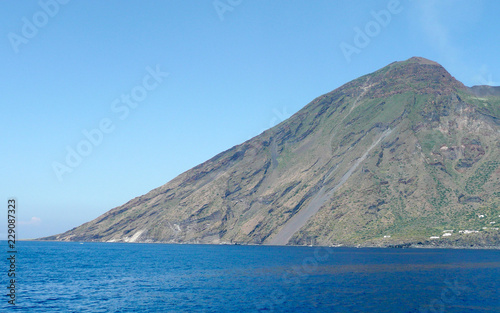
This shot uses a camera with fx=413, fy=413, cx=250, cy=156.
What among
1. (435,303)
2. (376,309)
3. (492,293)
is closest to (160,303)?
(376,309)

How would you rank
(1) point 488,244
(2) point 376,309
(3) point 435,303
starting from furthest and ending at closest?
(1) point 488,244, (3) point 435,303, (2) point 376,309

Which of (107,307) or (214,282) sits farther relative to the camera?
(214,282)

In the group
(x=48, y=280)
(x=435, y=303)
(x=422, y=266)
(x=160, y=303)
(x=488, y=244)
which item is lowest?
(x=488, y=244)

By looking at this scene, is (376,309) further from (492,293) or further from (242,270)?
(242,270)

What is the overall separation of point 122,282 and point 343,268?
56231 mm

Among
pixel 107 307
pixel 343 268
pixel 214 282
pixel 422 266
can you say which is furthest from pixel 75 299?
pixel 422 266

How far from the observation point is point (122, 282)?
84875 mm

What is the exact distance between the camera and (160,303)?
62844 mm

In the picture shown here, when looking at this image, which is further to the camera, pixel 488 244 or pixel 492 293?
pixel 488 244

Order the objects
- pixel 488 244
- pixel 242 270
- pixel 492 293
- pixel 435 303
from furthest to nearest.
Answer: pixel 488 244
pixel 242 270
pixel 492 293
pixel 435 303

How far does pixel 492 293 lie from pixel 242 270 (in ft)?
191

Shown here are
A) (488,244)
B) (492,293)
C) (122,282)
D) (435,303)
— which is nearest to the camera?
(435,303)

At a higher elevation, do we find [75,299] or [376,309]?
[75,299]

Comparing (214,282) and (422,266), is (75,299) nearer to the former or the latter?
(214,282)
